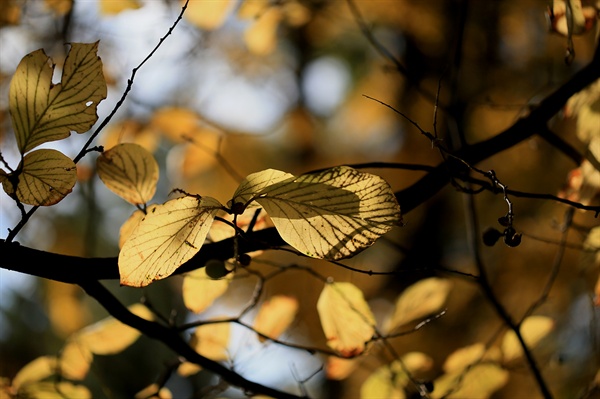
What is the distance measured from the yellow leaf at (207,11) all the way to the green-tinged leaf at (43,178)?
318 millimetres

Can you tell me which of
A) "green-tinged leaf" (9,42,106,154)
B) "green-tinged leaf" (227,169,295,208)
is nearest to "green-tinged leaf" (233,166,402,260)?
"green-tinged leaf" (227,169,295,208)

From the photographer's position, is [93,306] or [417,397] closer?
[417,397]

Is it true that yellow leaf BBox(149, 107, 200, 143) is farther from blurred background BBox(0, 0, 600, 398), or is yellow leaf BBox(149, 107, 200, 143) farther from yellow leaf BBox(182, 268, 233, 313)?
yellow leaf BBox(182, 268, 233, 313)

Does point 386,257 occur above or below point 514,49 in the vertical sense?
below

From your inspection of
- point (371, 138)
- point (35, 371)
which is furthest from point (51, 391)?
point (371, 138)

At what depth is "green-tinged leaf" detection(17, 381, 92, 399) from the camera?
516 mm

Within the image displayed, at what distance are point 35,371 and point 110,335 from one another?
8 cm

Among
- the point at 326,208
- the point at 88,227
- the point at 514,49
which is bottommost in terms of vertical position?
the point at 326,208

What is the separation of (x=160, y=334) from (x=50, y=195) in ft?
0.45

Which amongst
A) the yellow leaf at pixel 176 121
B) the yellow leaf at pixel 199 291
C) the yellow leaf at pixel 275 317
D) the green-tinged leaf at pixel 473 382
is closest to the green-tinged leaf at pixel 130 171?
the yellow leaf at pixel 199 291

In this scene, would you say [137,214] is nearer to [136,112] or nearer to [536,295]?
[136,112]

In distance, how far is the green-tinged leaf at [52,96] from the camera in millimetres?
316

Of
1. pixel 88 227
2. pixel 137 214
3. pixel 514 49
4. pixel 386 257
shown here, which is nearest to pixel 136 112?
pixel 88 227

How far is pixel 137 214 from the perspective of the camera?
44 cm
